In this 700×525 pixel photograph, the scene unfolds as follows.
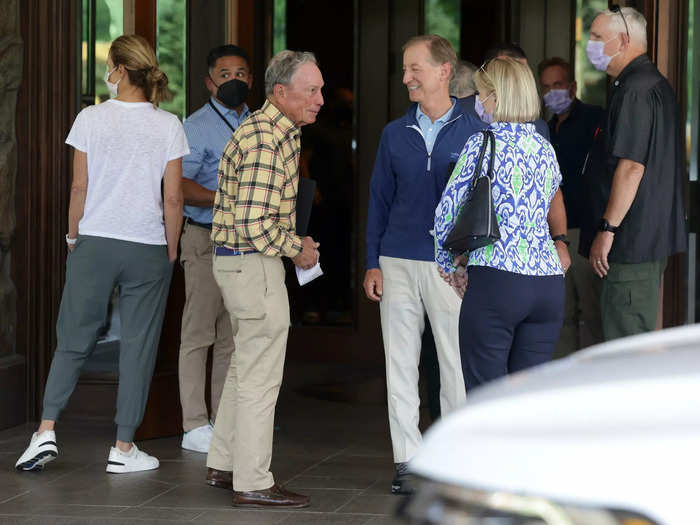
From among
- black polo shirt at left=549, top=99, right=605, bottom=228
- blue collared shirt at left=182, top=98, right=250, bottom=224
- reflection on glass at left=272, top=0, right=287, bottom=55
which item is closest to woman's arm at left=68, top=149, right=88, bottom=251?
blue collared shirt at left=182, top=98, right=250, bottom=224

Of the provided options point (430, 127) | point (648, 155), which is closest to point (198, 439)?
point (430, 127)

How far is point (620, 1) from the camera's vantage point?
6016 mm

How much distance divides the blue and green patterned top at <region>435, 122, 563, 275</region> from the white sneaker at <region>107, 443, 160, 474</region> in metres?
1.99

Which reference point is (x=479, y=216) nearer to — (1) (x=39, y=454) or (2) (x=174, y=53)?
(1) (x=39, y=454)

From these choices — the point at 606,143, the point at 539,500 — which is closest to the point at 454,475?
the point at 539,500

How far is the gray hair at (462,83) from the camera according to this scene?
5410mm

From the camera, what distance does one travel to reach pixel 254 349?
4.47 meters

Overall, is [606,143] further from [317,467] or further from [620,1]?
[317,467]

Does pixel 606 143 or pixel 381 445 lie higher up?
pixel 606 143

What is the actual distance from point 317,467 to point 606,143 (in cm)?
200

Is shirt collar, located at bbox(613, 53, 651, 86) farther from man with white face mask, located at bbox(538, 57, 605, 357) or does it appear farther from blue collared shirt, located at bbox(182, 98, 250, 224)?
blue collared shirt, located at bbox(182, 98, 250, 224)

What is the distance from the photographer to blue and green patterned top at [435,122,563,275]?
401 cm

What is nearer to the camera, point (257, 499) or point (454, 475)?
point (454, 475)

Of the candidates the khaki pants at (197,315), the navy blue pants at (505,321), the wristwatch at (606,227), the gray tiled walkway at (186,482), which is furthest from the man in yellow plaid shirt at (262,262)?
the wristwatch at (606,227)
